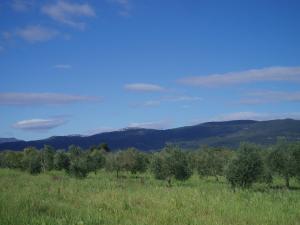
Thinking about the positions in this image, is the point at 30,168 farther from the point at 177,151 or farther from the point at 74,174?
the point at 177,151

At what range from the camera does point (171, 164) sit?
2534 inches

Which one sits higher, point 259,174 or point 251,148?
point 251,148

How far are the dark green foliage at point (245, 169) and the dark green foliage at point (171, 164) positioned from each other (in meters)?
13.1

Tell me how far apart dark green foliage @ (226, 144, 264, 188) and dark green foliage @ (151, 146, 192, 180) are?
43.1 ft

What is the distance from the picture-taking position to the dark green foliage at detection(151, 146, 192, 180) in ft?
210

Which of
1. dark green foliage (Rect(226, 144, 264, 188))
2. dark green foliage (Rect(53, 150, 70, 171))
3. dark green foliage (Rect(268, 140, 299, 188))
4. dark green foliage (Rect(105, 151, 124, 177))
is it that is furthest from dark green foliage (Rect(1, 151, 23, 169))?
A: dark green foliage (Rect(226, 144, 264, 188))

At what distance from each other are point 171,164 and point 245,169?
16.2 m

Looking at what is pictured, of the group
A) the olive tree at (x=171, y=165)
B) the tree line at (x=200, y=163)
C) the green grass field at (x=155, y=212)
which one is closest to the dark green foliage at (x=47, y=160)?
the tree line at (x=200, y=163)

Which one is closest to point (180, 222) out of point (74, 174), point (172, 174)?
point (172, 174)

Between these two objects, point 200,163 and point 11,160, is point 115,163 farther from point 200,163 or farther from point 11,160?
point 11,160

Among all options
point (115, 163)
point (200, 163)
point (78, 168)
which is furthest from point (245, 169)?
point (115, 163)

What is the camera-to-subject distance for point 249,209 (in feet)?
74.3

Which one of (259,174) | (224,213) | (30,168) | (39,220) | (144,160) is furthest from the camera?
(144,160)

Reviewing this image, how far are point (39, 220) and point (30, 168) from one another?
7087 centimetres
